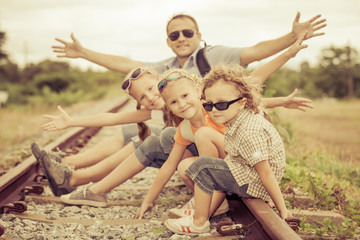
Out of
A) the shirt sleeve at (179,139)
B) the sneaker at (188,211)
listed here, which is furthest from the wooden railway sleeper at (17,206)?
the shirt sleeve at (179,139)

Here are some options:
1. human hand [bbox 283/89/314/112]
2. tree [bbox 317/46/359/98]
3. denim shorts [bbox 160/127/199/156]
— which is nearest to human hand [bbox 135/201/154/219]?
denim shorts [bbox 160/127/199/156]

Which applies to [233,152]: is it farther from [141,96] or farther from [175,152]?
[141,96]

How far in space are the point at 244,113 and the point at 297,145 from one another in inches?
132

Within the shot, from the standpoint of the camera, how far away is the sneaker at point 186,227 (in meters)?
2.56

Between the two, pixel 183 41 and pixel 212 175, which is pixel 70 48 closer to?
pixel 183 41

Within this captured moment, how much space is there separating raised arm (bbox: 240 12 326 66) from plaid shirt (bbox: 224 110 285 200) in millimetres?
1264

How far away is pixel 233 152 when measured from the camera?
2.56 m

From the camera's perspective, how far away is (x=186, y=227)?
257 cm

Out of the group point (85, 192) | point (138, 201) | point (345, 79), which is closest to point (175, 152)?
point (138, 201)

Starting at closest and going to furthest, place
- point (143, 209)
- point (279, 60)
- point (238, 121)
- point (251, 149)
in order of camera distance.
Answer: point (251, 149) → point (238, 121) → point (143, 209) → point (279, 60)

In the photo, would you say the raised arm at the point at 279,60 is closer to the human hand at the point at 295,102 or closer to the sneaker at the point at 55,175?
the human hand at the point at 295,102

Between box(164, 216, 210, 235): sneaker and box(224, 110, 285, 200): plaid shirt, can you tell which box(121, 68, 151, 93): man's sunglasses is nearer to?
box(224, 110, 285, 200): plaid shirt

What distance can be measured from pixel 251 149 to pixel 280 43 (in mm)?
1610

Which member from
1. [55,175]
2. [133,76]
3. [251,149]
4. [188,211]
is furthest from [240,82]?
[55,175]
